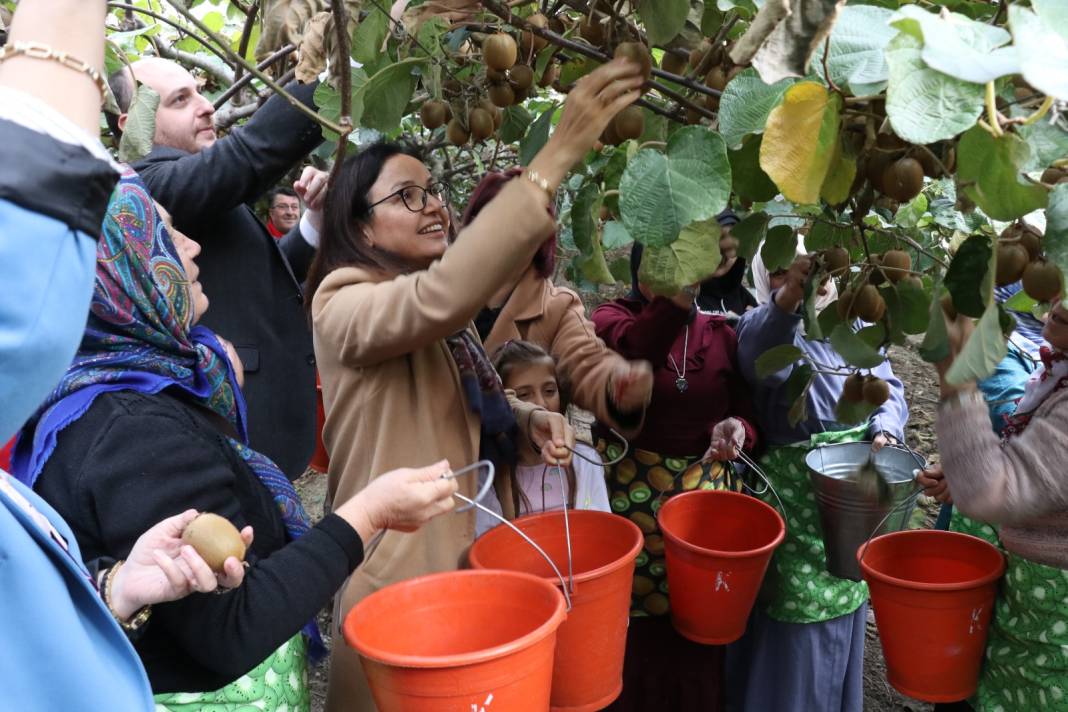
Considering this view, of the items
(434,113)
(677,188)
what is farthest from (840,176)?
(434,113)

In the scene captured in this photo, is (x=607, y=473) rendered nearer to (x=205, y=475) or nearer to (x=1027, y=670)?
(x=1027, y=670)

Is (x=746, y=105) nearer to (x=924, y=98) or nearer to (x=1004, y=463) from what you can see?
(x=924, y=98)

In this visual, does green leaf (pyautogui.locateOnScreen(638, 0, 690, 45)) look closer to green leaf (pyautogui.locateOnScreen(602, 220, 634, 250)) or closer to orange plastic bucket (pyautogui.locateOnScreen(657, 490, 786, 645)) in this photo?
green leaf (pyautogui.locateOnScreen(602, 220, 634, 250))

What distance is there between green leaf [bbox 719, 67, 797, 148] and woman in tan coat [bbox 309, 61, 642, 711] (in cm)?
32

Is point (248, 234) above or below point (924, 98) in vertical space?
below

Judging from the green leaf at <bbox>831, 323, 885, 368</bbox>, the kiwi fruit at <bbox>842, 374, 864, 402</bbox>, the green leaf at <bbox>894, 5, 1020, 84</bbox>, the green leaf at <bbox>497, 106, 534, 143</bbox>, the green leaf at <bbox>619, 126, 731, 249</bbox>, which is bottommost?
the kiwi fruit at <bbox>842, 374, 864, 402</bbox>

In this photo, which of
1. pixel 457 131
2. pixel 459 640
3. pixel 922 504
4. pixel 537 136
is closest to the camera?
pixel 459 640

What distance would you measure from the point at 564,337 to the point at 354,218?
78cm

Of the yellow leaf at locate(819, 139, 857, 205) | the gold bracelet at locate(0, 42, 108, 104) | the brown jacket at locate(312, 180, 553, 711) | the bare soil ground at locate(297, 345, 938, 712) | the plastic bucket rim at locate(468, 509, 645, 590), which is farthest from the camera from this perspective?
the bare soil ground at locate(297, 345, 938, 712)

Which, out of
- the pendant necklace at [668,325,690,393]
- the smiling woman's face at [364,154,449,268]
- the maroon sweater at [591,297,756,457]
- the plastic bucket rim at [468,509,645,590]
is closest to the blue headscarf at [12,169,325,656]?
the plastic bucket rim at [468,509,645,590]

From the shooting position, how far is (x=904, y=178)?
111 cm

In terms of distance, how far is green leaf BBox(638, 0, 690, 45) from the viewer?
124cm

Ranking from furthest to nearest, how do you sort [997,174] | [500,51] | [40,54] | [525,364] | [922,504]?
1. [922,504]
2. [525,364]
3. [500,51]
4. [997,174]
5. [40,54]

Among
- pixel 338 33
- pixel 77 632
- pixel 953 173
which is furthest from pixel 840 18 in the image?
pixel 77 632
